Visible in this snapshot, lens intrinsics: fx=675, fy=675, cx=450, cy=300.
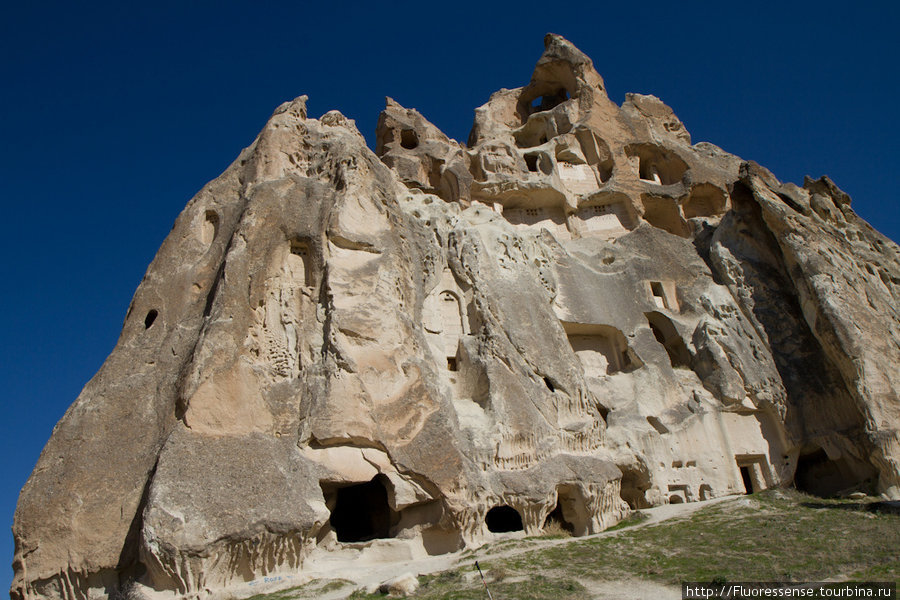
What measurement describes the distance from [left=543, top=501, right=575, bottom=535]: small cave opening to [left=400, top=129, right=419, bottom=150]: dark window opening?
14.8 m

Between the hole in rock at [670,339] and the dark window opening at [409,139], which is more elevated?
the dark window opening at [409,139]

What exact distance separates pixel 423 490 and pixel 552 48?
74.7 feet

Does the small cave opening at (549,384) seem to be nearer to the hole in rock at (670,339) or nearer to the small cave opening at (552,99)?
the hole in rock at (670,339)

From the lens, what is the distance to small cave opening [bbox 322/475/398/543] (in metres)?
14.1

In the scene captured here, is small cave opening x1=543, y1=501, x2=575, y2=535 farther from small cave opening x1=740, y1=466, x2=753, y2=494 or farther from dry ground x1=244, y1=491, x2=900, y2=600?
small cave opening x1=740, y1=466, x2=753, y2=494

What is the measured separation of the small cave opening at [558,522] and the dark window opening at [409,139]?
1478 cm

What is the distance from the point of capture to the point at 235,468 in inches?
427

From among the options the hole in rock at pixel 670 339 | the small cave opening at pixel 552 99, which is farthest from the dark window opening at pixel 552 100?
the hole in rock at pixel 670 339

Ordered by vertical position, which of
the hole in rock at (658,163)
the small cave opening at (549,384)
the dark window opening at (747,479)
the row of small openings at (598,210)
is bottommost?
the dark window opening at (747,479)

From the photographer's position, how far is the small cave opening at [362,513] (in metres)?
14.1

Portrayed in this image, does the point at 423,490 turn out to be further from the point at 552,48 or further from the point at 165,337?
the point at 552,48

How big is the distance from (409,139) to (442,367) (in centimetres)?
1190

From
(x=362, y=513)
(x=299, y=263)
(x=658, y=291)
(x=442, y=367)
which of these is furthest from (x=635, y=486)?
(x=299, y=263)

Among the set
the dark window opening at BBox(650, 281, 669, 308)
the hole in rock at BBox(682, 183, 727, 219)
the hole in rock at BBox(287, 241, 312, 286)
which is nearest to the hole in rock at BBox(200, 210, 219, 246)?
the hole in rock at BBox(287, 241, 312, 286)
